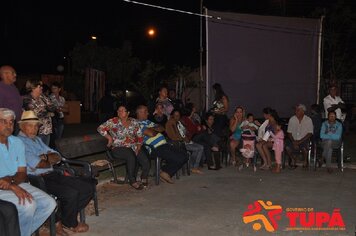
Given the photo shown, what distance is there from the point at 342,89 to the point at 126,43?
14.2 meters

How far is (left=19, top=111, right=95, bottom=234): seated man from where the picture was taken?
16.2 ft

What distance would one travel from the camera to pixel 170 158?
25.6 ft

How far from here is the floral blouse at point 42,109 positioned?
7195mm

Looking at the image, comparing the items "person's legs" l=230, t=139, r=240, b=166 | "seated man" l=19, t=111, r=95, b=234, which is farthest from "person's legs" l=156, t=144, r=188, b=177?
"seated man" l=19, t=111, r=95, b=234

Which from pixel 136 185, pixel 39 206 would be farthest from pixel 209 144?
pixel 39 206

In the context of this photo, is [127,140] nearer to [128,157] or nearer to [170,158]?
[128,157]

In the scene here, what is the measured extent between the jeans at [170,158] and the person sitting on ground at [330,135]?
3.02 meters

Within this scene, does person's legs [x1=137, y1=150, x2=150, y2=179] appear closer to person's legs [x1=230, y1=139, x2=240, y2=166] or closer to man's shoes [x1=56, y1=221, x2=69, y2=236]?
man's shoes [x1=56, y1=221, x2=69, y2=236]

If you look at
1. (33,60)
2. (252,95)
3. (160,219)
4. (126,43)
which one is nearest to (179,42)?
(126,43)

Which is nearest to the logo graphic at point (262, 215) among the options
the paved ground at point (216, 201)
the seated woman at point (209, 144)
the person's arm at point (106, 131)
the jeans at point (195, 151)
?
the paved ground at point (216, 201)

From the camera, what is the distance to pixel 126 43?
3189cm

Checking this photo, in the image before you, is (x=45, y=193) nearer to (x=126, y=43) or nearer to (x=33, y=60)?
(x=126, y=43)

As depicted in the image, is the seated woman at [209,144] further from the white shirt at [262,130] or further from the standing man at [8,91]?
the standing man at [8,91]

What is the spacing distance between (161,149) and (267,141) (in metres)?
2.48
